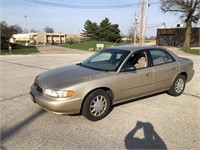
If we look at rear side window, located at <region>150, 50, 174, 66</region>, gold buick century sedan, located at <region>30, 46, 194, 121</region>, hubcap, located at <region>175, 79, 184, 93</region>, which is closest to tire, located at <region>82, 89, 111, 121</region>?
gold buick century sedan, located at <region>30, 46, 194, 121</region>

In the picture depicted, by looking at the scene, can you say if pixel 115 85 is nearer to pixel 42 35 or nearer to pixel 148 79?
pixel 148 79

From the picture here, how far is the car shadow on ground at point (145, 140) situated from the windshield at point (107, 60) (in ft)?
4.73

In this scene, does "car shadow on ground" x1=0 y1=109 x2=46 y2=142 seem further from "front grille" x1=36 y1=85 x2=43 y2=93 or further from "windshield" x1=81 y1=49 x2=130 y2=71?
"windshield" x1=81 y1=49 x2=130 y2=71

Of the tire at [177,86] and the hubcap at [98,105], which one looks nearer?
the hubcap at [98,105]

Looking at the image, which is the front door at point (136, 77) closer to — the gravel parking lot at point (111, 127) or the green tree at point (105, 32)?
the gravel parking lot at point (111, 127)

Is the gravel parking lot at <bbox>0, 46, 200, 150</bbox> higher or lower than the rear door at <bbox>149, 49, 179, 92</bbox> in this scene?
lower

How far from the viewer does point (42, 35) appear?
90.8 m

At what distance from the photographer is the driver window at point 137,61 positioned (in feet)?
15.2

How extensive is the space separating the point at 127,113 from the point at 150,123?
62 centimetres

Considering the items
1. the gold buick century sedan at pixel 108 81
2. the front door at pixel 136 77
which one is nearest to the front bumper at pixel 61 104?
the gold buick century sedan at pixel 108 81

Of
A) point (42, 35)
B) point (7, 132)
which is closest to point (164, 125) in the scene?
point (7, 132)

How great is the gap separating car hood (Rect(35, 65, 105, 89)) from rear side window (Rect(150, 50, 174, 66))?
1608mm

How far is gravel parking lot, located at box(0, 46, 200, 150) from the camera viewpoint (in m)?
3.26

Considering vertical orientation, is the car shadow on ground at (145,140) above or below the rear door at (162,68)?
below
